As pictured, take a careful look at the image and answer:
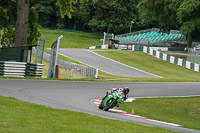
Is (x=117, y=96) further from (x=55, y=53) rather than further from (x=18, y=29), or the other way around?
(x=18, y=29)

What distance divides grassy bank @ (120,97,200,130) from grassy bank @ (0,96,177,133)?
13.6 ft

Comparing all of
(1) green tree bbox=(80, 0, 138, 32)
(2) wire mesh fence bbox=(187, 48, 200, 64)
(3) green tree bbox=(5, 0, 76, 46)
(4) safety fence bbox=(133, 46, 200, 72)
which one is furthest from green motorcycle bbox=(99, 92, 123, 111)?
(1) green tree bbox=(80, 0, 138, 32)

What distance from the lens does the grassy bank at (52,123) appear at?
916cm

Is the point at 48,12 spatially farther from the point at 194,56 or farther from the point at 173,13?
the point at 194,56

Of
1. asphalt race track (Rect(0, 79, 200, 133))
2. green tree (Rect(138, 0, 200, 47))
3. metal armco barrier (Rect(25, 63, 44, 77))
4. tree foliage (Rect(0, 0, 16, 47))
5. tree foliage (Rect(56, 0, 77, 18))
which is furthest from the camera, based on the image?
green tree (Rect(138, 0, 200, 47))

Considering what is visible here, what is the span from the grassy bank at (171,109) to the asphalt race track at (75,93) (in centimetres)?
152

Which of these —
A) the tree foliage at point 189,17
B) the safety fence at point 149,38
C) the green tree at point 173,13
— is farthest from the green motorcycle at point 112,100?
the safety fence at point 149,38

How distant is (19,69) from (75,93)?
245 inches

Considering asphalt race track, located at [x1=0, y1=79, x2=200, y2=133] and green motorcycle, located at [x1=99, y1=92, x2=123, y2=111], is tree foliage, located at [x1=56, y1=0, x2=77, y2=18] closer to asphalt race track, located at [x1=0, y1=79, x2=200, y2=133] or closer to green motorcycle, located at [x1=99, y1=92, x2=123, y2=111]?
asphalt race track, located at [x1=0, y1=79, x2=200, y2=133]

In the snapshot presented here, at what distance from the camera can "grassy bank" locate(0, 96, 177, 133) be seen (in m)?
9.16

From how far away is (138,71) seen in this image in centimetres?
4544

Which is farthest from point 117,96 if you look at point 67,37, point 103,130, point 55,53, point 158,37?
point 67,37

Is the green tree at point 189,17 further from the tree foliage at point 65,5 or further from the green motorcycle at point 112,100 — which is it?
the green motorcycle at point 112,100

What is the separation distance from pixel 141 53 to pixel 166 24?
839cm
